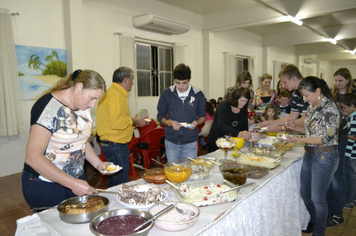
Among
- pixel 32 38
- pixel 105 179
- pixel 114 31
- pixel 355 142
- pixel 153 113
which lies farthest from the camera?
pixel 153 113

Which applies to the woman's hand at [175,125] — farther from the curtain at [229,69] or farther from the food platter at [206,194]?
the curtain at [229,69]

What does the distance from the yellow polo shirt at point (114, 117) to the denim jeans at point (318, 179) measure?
1582 mm

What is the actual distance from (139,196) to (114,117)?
1181mm

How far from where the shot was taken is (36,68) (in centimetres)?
427

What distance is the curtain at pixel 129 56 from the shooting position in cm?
544

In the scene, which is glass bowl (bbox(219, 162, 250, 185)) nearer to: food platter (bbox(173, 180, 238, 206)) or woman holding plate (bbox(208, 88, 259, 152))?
food platter (bbox(173, 180, 238, 206))

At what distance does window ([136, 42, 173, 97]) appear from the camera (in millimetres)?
6113

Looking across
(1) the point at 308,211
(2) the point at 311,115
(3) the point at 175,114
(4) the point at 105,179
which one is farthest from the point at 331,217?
(4) the point at 105,179

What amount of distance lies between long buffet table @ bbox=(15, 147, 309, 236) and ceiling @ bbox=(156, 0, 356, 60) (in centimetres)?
426

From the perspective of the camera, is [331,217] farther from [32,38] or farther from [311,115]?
[32,38]

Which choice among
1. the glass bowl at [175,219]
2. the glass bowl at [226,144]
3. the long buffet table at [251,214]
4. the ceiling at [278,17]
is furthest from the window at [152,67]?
the glass bowl at [175,219]

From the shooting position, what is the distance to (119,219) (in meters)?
1.07

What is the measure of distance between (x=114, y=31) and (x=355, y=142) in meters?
4.64

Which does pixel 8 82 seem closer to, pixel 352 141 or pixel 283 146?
pixel 283 146
